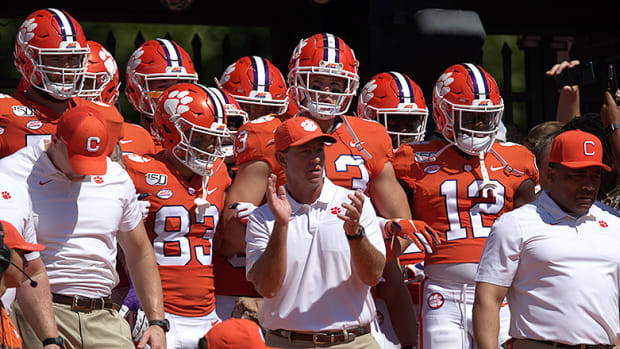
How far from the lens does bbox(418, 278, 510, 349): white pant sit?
582 cm

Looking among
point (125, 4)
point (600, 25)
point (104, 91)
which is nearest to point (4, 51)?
point (125, 4)

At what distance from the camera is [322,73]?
19.7 feet

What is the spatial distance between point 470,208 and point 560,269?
146cm

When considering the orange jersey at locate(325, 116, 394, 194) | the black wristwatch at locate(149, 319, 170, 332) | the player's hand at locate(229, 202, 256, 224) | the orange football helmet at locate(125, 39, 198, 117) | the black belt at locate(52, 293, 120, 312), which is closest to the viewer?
the black belt at locate(52, 293, 120, 312)

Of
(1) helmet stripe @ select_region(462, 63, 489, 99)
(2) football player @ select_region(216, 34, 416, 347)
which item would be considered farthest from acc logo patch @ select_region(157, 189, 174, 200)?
(1) helmet stripe @ select_region(462, 63, 489, 99)

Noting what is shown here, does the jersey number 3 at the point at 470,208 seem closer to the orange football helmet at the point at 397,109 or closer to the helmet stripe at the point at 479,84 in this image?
the helmet stripe at the point at 479,84

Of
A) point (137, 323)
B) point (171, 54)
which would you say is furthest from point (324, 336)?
point (171, 54)

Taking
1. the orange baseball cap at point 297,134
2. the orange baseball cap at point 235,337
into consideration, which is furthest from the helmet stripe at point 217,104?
the orange baseball cap at point 235,337

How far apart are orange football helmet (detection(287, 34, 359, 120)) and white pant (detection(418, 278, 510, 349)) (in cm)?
119

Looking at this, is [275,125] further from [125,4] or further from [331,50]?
[125,4]

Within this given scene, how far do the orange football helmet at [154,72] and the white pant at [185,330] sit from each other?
1739mm

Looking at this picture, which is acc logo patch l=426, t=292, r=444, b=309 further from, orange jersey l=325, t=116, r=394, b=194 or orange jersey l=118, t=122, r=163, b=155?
orange jersey l=118, t=122, r=163, b=155

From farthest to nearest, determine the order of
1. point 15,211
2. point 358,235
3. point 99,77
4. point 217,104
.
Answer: point 99,77 → point 217,104 → point 358,235 → point 15,211

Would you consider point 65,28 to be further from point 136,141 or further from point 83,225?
point 83,225
